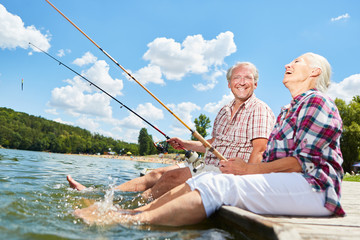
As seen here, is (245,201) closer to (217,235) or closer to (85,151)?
(217,235)

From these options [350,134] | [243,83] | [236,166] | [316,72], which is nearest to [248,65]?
[243,83]

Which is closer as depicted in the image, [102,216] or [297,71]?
[102,216]

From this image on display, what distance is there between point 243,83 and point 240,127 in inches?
24.7

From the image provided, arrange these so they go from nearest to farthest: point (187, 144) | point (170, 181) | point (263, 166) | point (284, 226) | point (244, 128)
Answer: point (284, 226), point (263, 166), point (244, 128), point (170, 181), point (187, 144)

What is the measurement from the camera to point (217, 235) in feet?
7.23

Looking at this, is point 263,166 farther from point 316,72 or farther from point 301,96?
point 316,72

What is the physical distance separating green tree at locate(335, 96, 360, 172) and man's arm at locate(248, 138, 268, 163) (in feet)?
96.1

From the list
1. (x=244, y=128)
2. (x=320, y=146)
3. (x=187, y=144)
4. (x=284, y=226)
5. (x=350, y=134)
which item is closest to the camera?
→ (x=284, y=226)

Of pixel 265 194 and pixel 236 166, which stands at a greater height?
pixel 236 166

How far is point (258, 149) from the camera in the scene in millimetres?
2982

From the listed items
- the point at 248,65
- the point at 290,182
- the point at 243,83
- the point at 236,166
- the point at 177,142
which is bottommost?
the point at 290,182

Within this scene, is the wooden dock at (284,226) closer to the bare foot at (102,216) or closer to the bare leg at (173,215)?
the bare leg at (173,215)

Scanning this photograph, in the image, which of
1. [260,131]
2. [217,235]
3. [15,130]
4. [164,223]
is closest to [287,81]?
[260,131]

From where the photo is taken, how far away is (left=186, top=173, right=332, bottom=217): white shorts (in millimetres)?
2068
